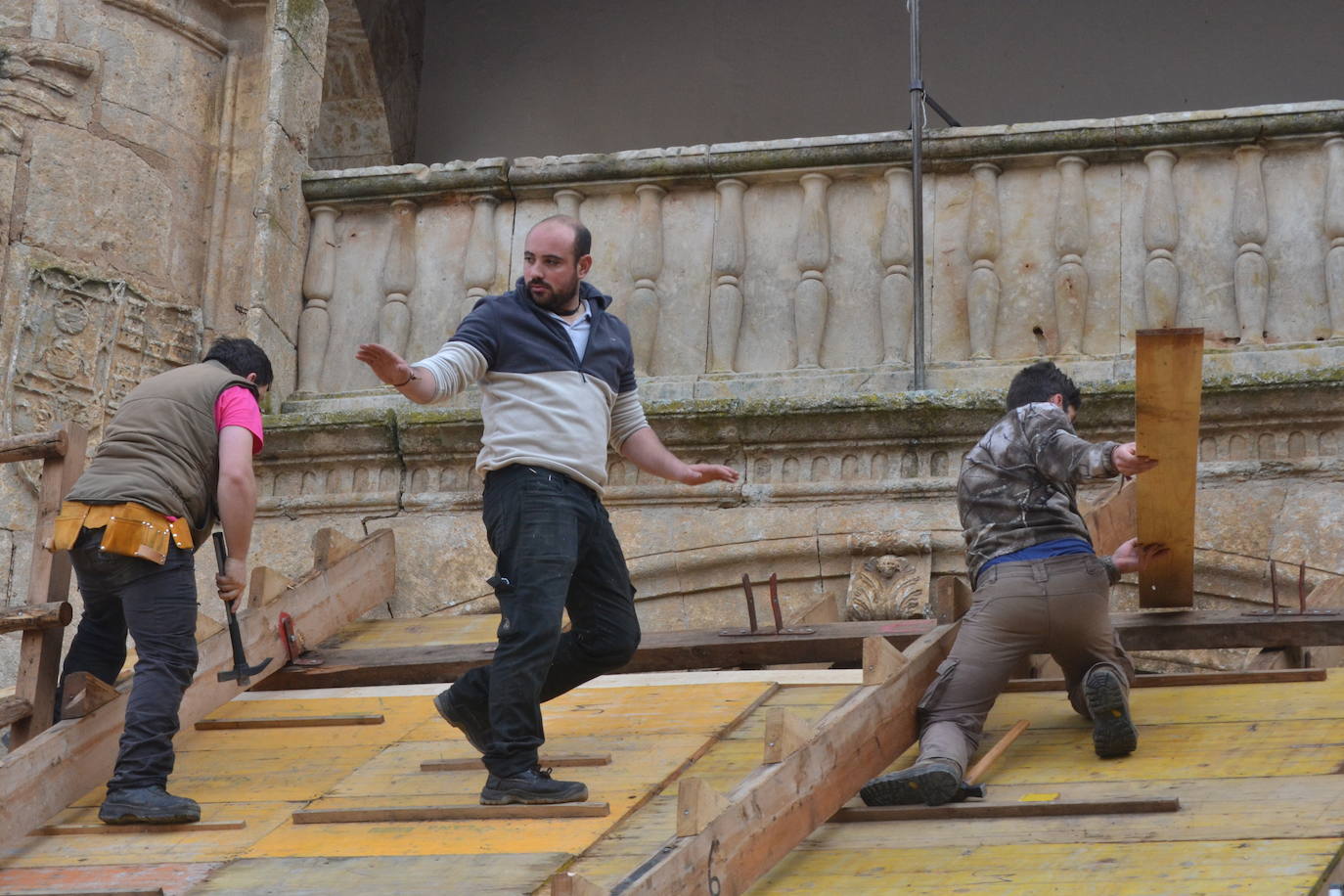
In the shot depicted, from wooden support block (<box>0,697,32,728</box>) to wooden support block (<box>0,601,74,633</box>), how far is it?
19cm

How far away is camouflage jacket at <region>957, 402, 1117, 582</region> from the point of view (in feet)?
18.7

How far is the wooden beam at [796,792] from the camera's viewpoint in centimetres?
429

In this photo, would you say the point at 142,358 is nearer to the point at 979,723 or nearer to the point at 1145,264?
the point at 1145,264

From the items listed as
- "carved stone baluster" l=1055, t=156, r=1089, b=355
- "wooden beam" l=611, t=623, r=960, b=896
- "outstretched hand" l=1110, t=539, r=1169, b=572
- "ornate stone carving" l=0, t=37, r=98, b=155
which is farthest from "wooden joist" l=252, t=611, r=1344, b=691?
"ornate stone carving" l=0, t=37, r=98, b=155

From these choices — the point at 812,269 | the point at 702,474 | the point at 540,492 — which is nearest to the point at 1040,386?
the point at 702,474

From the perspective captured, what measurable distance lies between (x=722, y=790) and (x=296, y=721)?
67.3 inches

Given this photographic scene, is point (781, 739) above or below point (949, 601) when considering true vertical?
below

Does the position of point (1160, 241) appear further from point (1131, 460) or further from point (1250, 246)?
point (1131, 460)

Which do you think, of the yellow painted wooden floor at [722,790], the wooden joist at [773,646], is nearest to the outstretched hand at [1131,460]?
the yellow painted wooden floor at [722,790]

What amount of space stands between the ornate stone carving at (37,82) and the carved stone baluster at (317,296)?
113cm

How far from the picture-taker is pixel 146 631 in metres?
5.73

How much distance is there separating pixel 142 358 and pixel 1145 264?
4.05 metres

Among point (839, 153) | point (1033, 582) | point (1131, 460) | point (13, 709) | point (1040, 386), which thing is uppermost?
point (839, 153)

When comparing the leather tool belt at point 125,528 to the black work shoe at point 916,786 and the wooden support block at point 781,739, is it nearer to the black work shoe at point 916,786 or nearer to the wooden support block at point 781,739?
the wooden support block at point 781,739
